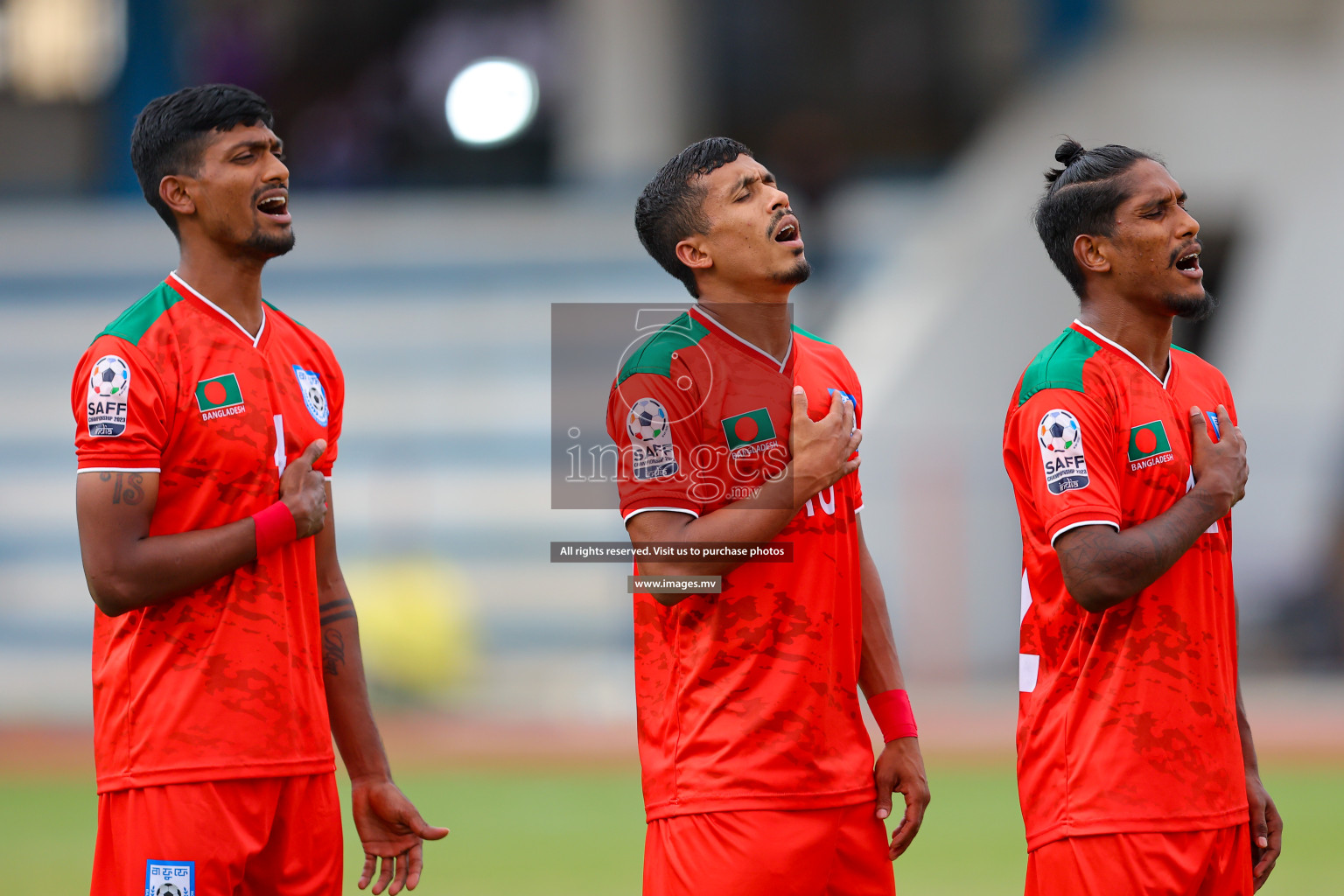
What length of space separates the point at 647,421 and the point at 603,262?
13504 millimetres

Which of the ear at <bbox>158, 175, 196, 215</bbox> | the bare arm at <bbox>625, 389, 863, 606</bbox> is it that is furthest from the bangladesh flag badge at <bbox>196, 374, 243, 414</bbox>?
the bare arm at <bbox>625, 389, 863, 606</bbox>

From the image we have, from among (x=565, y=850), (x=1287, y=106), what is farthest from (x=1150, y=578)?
(x=1287, y=106)

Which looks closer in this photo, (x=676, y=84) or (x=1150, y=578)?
(x=1150, y=578)

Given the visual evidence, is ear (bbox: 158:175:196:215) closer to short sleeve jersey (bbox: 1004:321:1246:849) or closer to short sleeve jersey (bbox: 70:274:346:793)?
short sleeve jersey (bbox: 70:274:346:793)

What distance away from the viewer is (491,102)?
58.3ft

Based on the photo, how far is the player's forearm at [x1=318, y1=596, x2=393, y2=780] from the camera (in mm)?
4008

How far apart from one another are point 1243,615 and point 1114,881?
36.4 ft

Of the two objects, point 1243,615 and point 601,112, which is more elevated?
point 601,112

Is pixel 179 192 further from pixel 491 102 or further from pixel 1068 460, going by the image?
pixel 491 102

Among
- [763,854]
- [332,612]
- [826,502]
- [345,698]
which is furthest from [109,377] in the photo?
[763,854]

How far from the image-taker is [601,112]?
17.3 metres

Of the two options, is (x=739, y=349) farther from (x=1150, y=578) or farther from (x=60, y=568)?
(x=60, y=568)

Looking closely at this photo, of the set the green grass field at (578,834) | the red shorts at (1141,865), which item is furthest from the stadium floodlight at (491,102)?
the red shorts at (1141,865)

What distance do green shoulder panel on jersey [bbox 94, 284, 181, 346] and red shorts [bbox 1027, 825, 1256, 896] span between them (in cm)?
241
